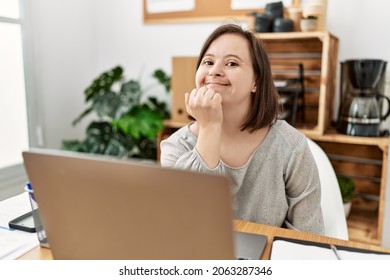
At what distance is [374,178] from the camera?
7.14ft

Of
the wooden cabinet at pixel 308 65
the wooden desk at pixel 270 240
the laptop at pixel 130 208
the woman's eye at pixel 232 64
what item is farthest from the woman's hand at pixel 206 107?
the wooden cabinet at pixel 308 65

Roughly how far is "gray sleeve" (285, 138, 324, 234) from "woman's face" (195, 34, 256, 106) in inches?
9.6

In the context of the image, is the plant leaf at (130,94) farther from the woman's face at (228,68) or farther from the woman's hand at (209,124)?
the woman's hand at (209,124)

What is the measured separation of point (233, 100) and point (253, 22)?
1.25 metres

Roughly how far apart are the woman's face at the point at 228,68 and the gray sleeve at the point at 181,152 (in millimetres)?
165

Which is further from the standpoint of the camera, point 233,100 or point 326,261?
point 233,100

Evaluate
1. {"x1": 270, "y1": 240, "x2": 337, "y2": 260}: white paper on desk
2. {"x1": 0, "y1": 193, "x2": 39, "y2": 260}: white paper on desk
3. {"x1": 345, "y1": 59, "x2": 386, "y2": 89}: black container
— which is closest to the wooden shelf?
{"x1": 345, "y1": 59, "x2": 386, "y2": 89}: black container

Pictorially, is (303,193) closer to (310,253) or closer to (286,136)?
(286,136)

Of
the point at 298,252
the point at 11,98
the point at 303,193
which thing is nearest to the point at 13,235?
the point at 298,252

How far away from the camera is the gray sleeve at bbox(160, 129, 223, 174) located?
890 millimetres

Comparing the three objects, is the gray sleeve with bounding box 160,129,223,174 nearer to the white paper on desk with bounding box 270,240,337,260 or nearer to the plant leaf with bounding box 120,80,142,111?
Result: the white paper on desk with bounding box 270,240,337,260

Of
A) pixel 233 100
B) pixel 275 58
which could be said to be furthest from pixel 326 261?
pixel 275 58

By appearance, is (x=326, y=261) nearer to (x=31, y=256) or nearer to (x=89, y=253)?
(x=89, y=253)

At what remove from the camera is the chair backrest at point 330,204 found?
114 centimetres
